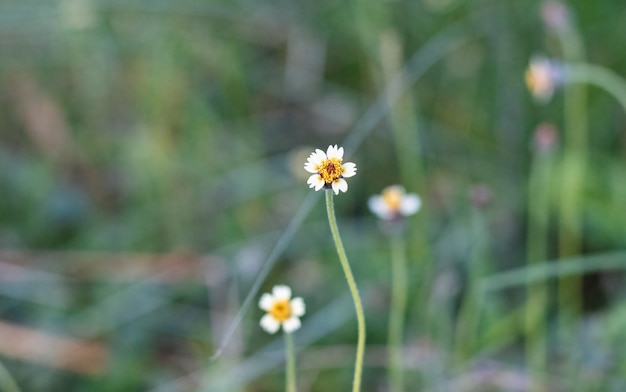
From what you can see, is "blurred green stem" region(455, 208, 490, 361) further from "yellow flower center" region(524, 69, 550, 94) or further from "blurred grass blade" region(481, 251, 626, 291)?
"yellow flower center" region(524, 69, 550, 94)

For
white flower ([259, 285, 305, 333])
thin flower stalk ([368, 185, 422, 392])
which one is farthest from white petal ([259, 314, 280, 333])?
thin flower stalk ([368, 185, 422, 392])

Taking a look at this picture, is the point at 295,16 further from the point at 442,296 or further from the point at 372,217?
the point at 442,296

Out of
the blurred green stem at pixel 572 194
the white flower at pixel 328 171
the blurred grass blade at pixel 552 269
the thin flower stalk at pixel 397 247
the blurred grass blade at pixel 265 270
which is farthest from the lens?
the blurred green stem at pixel 572 194

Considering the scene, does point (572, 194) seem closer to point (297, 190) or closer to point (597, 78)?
point (597, 78)

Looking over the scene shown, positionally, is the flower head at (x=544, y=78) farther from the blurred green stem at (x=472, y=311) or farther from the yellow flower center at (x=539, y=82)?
the blurred green stem at (x=472, y=311)

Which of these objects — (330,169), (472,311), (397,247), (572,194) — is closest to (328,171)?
(330,169)

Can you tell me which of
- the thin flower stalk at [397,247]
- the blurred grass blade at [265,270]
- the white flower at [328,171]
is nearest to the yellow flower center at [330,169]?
the white flower at [328,171]

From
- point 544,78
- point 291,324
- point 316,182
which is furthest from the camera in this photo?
point 544,78
